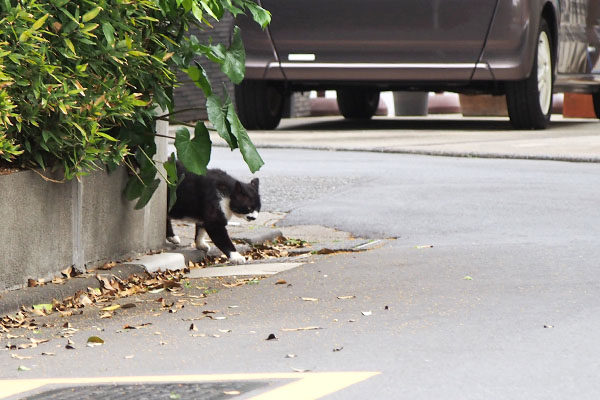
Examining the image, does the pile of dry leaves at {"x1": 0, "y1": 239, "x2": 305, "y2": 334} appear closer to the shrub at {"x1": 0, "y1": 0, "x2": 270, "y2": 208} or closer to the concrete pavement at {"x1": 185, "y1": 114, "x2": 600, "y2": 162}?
the shrub at {"x1": 0, "y1": 0, "x2": 270, "y2": 208}

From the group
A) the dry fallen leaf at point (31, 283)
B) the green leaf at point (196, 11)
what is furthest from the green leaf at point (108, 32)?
the dry fallen leaf at point (31, 283)

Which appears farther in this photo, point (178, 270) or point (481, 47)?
point (481, 47)

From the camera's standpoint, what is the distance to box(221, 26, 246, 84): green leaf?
25.0ft

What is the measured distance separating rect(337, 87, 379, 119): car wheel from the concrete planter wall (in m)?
11.7

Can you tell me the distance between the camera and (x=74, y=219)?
7426 mm

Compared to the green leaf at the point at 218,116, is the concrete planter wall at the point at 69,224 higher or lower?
lower

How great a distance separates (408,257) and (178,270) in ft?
4.43

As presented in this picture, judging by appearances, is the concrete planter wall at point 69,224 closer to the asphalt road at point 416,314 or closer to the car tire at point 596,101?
the asphalt road at point 416,314

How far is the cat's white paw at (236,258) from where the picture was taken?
27.9 feet

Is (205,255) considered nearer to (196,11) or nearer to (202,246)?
(202,246)

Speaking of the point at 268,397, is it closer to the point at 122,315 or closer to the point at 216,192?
the point at 122,315

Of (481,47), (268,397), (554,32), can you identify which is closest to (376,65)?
(481,47)

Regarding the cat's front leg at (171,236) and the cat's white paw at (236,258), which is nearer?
the cat's white paw at (236,258)

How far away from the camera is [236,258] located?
854cm
